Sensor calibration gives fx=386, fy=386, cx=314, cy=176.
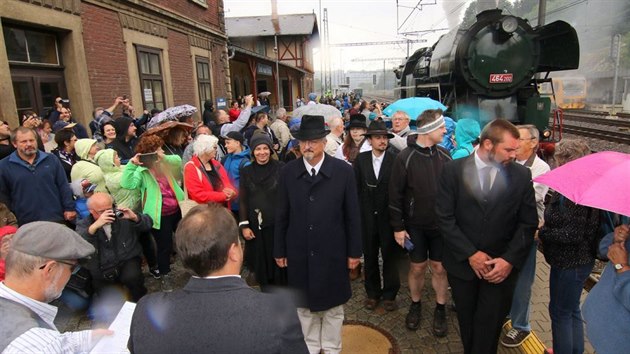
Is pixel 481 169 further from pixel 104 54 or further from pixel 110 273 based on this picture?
pixel 104 54

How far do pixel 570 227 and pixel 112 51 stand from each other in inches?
329

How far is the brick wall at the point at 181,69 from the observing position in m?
10.3

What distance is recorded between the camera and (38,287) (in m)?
1.76

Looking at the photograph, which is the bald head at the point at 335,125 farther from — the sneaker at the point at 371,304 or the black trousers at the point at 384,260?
the sneaker at the point at 371,304

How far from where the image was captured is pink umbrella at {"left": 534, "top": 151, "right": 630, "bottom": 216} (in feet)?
6.01

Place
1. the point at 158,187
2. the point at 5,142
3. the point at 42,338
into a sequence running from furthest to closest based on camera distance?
the point at 5,142 → the point at 158,187 → the point at 42,338

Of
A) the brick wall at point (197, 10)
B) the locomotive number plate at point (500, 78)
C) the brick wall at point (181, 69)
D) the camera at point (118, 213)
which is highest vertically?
the brick wall at point (197, 10)

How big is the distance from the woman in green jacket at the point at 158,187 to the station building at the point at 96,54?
2812 millimetres

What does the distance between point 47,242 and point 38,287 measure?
21cm

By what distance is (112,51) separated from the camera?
7.85 m

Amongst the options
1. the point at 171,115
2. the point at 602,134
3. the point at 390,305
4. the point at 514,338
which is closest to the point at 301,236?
the point at 390,305

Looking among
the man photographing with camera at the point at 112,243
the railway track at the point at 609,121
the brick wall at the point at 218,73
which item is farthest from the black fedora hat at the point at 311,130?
the railway track at the point at 609,121

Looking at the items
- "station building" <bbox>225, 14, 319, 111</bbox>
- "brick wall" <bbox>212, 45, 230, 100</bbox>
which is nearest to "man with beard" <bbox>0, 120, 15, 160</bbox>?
"brick wall" <bbox>212, 45, 230, 100</bbox>

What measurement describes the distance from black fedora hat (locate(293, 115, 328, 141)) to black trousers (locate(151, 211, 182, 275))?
244cm
